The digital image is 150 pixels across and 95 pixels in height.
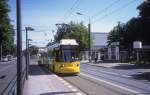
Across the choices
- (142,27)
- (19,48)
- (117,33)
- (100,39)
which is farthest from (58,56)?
(100,39)

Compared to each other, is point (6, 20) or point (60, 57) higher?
point (6, 20)

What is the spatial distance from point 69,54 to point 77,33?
67.0m

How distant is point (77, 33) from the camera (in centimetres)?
10019

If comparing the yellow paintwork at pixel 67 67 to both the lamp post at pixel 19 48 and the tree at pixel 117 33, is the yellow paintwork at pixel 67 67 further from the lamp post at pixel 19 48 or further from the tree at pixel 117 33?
the tree at pixel 117 33

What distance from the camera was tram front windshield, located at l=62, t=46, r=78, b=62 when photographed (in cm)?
3325

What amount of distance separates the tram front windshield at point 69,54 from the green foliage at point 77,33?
202 feet

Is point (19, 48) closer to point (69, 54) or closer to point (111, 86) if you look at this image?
point (111, 86)

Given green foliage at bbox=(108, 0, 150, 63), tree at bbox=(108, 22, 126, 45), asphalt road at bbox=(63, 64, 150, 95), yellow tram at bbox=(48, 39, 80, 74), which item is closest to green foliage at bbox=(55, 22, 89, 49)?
tree at bbox=(108, 22, 126, 45)

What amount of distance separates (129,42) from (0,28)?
110 feet

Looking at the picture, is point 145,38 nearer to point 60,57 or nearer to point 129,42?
point 129,42

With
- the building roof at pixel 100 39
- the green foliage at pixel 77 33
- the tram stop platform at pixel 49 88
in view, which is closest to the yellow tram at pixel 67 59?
the tram stop platform at pixel 49 88

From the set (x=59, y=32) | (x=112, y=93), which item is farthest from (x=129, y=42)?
(x=112, y=93)

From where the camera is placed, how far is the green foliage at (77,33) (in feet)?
326

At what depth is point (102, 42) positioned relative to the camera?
129m
